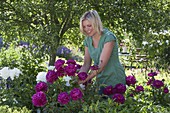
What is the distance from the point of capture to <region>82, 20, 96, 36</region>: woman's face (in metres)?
3.32

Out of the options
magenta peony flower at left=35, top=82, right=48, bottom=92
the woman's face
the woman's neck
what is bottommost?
magenta peony flower at left=35, top=82, right=48, bottom=92

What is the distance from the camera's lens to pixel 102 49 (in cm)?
333

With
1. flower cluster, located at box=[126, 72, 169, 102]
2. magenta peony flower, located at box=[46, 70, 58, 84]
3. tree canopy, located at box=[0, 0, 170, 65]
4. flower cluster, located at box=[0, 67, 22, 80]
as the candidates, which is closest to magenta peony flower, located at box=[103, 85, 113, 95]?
flower cluster, located at box=[126, 72, 169, 102]

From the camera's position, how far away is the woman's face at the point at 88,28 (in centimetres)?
332

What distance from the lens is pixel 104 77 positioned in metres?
3.41

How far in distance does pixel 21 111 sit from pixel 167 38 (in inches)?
95.3

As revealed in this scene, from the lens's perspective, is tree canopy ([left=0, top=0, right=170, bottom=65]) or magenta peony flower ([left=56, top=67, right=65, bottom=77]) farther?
tree canopy ([left=0, top=0, right=170, bottom=65])

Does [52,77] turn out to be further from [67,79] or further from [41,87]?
[67,79]

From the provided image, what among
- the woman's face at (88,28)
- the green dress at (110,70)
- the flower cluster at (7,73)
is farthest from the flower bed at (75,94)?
the woman's face at (88,28)

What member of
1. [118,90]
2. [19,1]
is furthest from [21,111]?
[19,1]

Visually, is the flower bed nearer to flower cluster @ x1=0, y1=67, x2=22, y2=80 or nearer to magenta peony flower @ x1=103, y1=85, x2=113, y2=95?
magenta peony flower @ x1=103, y1=85, x2=113, y2=95

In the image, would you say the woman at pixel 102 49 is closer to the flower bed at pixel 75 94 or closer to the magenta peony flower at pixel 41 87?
the flower bed at pixel 75 94

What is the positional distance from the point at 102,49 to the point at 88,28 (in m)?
0.23

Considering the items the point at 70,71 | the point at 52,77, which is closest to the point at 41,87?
the point at 52,77
